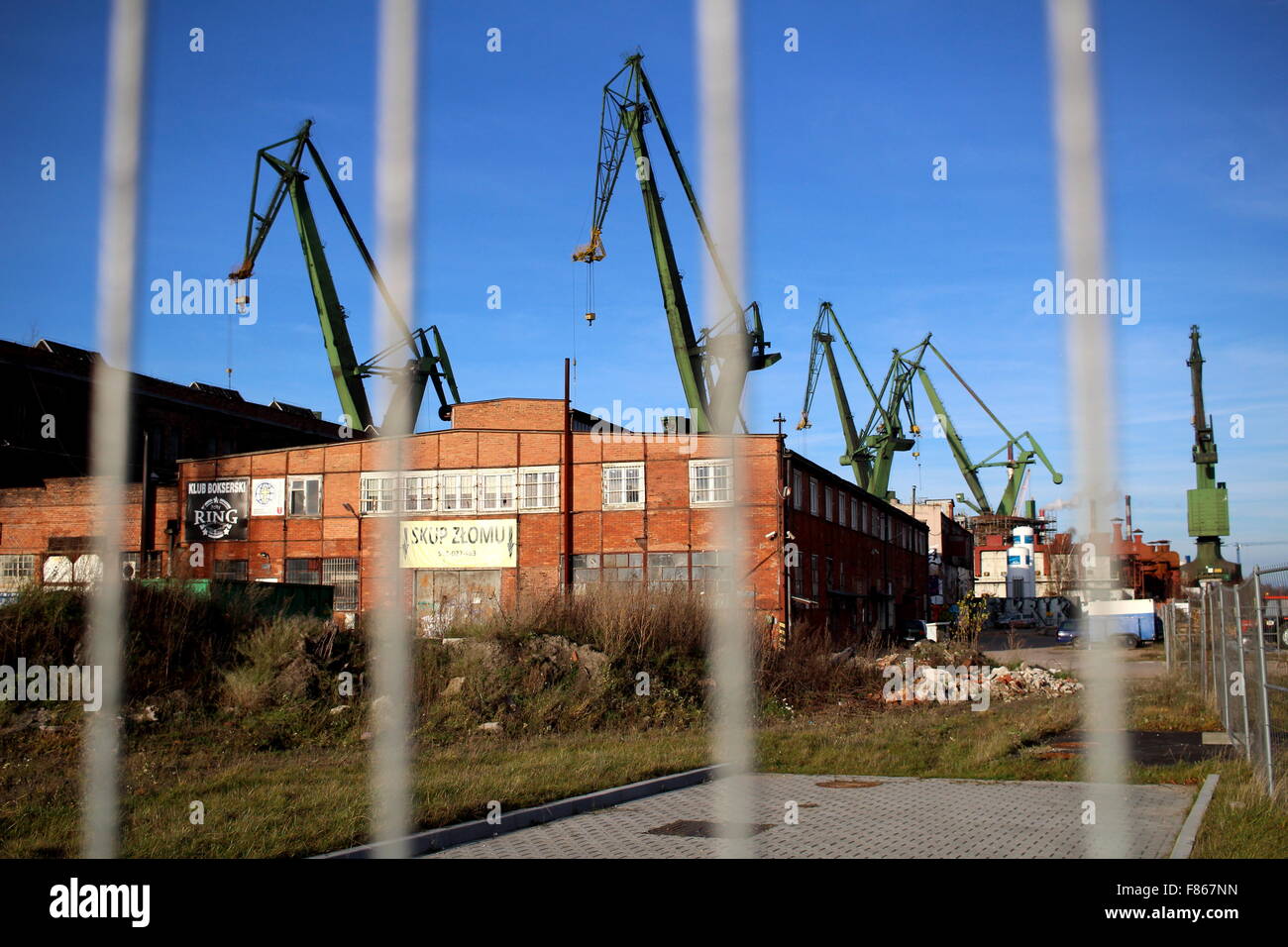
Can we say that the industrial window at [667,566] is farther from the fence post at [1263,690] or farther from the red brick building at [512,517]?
the fence post at [1263,690]

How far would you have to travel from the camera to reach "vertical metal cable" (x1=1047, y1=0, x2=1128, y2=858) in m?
2.16

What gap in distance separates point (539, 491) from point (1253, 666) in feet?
86.4

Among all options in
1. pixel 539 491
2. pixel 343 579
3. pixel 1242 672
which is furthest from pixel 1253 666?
pixel 343 579

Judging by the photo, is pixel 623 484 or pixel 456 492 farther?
pixel 456 492

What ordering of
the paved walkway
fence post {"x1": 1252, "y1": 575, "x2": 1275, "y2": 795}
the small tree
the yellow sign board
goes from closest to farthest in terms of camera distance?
the paved walkway, fence post {"x1": 1252, "y1": 575, "x2": 1275, "y2": 795}, the small tree, the yellow sign board

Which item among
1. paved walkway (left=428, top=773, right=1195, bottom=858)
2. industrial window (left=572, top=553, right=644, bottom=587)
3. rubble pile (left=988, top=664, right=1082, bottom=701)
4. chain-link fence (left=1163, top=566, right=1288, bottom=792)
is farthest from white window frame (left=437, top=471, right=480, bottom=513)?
paved walkway (left=428, top=773, right=1195, bottom=858)

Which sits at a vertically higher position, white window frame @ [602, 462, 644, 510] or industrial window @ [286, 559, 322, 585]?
white window frame @ [602, 462, 644, 510]

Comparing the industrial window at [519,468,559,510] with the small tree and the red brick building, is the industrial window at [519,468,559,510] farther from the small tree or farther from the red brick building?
the small tree

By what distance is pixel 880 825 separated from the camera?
9.41 meters

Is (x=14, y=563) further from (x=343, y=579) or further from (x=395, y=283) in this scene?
(x=395, y=283)

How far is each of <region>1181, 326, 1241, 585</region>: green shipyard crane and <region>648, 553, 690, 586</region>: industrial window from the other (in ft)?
88.5

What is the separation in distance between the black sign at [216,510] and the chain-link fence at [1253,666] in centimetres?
3292

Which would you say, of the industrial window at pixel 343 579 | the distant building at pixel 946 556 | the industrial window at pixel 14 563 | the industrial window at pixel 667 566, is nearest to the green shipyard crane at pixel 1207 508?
the distant building at pixel 946 556
